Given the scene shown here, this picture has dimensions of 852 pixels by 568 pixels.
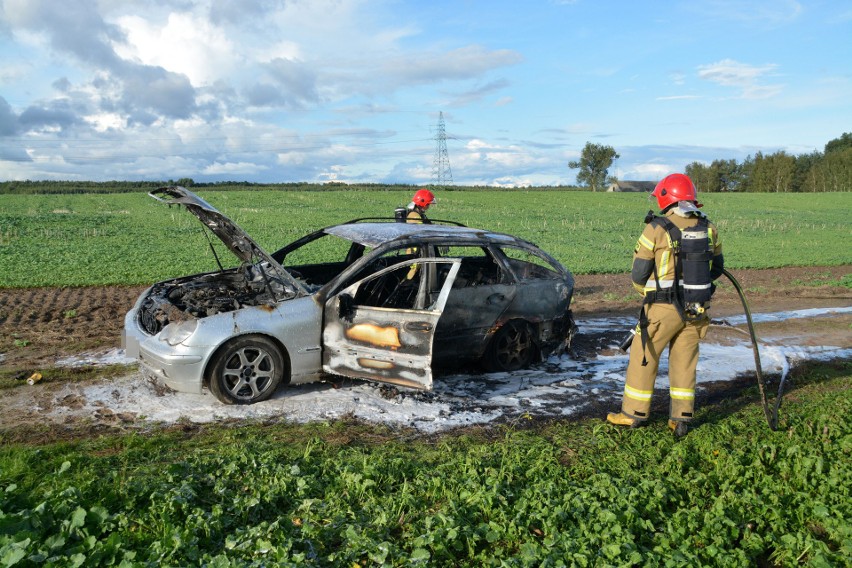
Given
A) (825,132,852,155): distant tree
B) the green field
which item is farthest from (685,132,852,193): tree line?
the green field

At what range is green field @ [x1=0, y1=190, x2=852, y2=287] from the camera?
15.9 m

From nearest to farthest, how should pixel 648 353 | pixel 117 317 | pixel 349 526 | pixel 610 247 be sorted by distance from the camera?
pixel 349 526 → pixel 648 353 → pixel 117 317 → pixel 610 247

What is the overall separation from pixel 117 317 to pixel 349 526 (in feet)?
25.7

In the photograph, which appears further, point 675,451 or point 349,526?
point 675,451

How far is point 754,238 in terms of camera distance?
29.5 meters

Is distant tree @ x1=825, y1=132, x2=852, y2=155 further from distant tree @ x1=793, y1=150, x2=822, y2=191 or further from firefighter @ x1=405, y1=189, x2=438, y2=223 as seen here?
firefighter @ x1=405, y1=189, x2=438, y2=223

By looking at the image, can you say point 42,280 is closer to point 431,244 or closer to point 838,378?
point 431,244

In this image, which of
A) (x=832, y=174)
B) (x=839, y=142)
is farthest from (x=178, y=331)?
(x=839, y=142)

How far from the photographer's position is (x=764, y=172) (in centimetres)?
10062

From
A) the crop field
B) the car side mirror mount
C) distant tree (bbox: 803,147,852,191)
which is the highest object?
distant tree (bbox: 803,147,852,191)

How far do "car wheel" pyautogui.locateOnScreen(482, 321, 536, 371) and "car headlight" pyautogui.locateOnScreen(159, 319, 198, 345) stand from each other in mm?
3180

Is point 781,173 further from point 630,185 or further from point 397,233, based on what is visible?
point 397,233

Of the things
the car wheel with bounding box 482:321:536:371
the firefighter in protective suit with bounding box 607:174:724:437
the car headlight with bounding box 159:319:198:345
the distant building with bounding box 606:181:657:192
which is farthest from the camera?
the distant building with bounding box 606:181:657:192

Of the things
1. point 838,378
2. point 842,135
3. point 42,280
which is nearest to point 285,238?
point 42,280
